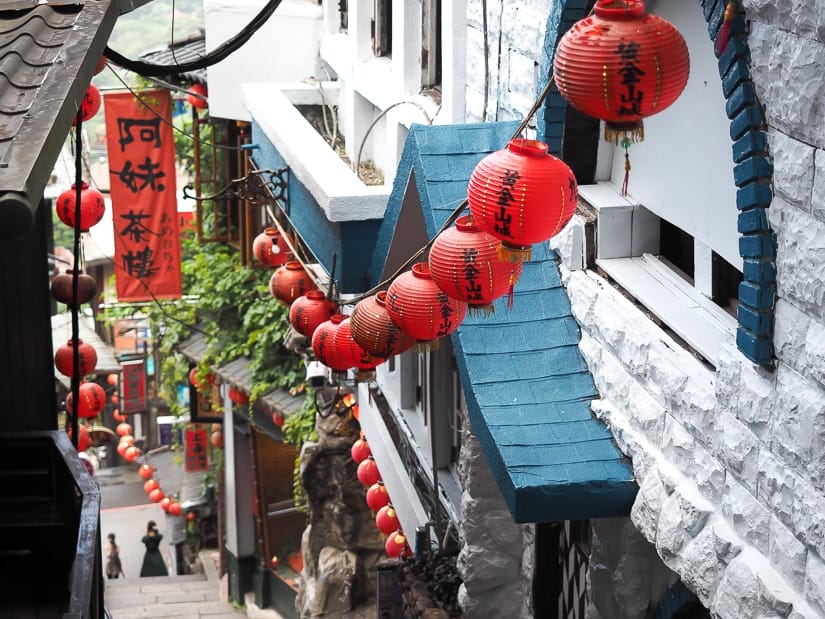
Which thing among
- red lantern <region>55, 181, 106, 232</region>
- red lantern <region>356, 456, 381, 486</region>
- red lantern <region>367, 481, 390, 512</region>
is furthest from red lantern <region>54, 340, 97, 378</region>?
red lantern <region>367, 481, 390, 512</region>

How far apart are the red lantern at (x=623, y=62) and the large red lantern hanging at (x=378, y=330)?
3.27 meters

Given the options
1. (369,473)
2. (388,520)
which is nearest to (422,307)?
(388,520)

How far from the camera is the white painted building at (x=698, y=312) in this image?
185 inches

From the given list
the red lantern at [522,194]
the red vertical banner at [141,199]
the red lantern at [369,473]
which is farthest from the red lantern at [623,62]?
the red vertical banner at [141,199]

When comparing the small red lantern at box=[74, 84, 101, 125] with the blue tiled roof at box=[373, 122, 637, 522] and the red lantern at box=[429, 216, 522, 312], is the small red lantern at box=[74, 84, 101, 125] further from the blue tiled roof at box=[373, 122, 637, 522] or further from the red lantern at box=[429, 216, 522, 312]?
the red lantern at box=[429, 216, 522, 312]

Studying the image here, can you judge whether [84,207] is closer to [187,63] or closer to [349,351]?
[349,351]

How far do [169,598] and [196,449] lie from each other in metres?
4.39

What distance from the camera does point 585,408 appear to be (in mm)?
6848

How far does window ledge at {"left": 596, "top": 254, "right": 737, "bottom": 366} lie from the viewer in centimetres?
588

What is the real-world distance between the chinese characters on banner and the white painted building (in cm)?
1874

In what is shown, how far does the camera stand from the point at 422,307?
7.07m

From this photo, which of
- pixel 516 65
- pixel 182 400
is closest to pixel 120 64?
pixel 516 65

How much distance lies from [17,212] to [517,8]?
4.93m

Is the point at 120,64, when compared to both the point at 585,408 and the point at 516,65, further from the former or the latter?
the point at 585,408
